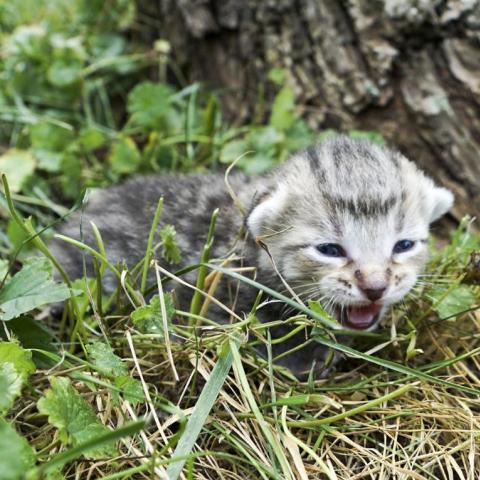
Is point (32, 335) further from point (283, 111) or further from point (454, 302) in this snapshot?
point (283, 111)

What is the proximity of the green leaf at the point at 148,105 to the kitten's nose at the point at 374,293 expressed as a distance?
247 cm

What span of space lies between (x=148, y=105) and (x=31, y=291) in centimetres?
238

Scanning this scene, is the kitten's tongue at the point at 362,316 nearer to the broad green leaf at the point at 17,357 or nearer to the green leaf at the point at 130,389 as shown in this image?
the green leaf at the point at 130,389

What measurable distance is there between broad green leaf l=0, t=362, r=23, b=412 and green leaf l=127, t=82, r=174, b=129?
9.43 ft

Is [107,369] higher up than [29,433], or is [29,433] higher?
[107,369]

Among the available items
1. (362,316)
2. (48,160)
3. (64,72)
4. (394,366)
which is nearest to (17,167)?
(48,160)

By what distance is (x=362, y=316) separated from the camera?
3.33m

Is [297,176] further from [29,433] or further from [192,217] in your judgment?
[29,433]

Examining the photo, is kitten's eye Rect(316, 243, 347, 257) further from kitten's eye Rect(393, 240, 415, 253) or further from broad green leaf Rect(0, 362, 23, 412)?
broad green leaf Rect(0, 362, 23, 412)

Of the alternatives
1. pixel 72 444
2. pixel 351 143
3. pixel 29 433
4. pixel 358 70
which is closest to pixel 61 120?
pixel 358 70

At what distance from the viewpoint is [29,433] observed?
2.75 metres

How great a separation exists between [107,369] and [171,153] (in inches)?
101

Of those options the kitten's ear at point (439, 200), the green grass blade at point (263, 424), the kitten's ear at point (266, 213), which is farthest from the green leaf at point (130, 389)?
the kitten's ear at point (439, 200)

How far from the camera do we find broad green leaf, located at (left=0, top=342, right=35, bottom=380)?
8.44ft
